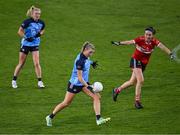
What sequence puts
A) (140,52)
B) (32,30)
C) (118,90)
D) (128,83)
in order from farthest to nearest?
Answer: (32,30) < (118,90) < (128,83) < (140,52)

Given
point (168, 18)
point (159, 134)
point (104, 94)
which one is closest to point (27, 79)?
point (104, 94)

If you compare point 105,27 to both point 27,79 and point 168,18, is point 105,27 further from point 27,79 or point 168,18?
point 27,79

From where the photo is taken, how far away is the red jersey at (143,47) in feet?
59.5

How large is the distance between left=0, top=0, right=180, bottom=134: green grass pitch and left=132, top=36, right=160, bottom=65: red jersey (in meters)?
1.46

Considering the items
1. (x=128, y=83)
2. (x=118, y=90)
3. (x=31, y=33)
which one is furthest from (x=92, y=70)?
(x=128, y=83)

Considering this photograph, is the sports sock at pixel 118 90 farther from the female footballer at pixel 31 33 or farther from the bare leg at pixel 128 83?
the female footballer at pixel 31 33

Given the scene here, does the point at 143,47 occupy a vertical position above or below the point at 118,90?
above

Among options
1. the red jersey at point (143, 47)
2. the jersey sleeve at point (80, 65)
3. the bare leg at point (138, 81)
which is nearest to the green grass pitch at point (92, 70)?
the bare leg at point (138, 81)

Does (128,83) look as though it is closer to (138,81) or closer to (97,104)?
(138,81)

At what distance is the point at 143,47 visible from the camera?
18.2 metres

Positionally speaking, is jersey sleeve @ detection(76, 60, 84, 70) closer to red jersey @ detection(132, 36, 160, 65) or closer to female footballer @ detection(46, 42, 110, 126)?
female footballer @ detection(46, 42, 110, 126)

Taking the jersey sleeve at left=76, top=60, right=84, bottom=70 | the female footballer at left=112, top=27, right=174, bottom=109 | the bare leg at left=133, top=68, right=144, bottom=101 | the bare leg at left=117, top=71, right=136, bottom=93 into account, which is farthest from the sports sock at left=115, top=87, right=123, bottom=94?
the jersey sleeve at left=76, top=60, right=84, bottom=70

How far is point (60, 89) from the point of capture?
Result: 20.2 m

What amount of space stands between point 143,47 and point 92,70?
4.83 meters
